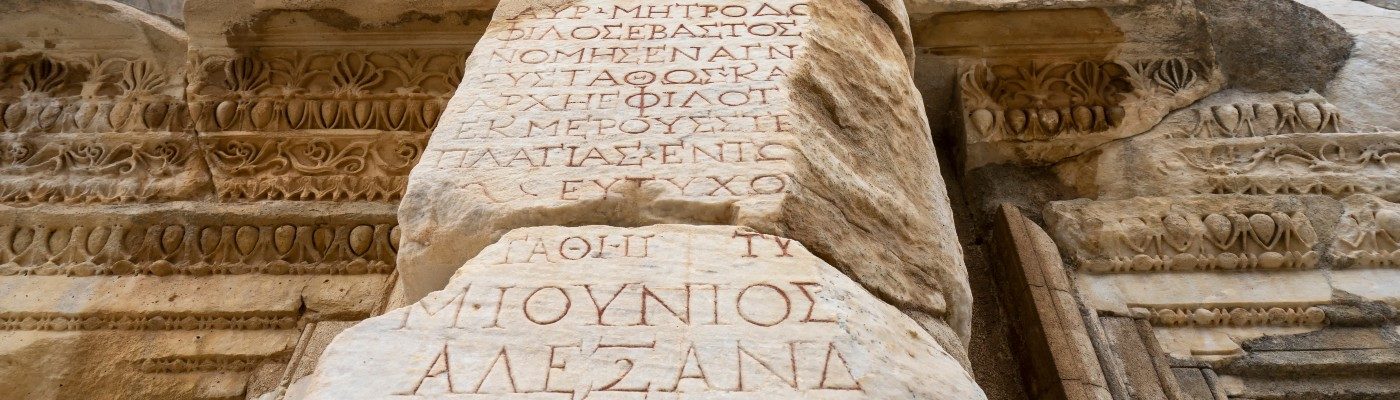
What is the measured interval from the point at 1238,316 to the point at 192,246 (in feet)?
10.8

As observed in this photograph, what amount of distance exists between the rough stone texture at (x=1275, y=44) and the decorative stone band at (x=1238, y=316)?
1007 millimetres

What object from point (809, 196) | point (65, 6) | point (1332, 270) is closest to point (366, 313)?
point (809, 196)

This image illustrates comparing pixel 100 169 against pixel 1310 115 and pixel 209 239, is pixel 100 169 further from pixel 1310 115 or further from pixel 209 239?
pixel 1310 115

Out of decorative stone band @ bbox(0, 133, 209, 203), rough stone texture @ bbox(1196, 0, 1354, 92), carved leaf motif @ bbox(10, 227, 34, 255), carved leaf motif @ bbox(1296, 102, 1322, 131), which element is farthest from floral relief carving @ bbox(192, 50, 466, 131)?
carved leaf motif @ bbox(1296, 102, 1322, 131)

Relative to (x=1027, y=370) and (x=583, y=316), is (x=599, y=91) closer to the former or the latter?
(x=583, y=316)

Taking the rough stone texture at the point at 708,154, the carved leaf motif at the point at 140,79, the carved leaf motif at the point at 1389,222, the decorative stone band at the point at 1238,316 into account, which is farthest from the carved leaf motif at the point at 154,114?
the carved leaf motif at the point at 1389,222

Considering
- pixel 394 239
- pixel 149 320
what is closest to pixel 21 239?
pixel 149 320

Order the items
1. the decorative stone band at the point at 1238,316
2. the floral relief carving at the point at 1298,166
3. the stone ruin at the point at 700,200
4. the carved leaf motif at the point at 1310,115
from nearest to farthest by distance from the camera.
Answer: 1. the stone ruin at the point at 700,200
2. the decorative stone band at the point at 1238,316
3. the floral relief carving at the point at 1298,166
4. the carved leaf motif at the point at 1310,115

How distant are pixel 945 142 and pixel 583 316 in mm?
2302

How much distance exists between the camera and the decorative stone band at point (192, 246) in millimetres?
3016

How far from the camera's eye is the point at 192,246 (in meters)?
3.06

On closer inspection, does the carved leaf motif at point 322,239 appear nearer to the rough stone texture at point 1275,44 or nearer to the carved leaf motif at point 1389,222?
the rough stone texture at point 1275,44

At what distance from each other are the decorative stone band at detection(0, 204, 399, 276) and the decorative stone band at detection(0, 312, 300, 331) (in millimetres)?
188

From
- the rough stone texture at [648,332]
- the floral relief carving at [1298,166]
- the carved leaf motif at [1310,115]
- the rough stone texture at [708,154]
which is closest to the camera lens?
the rough stone texture at [648,332]
